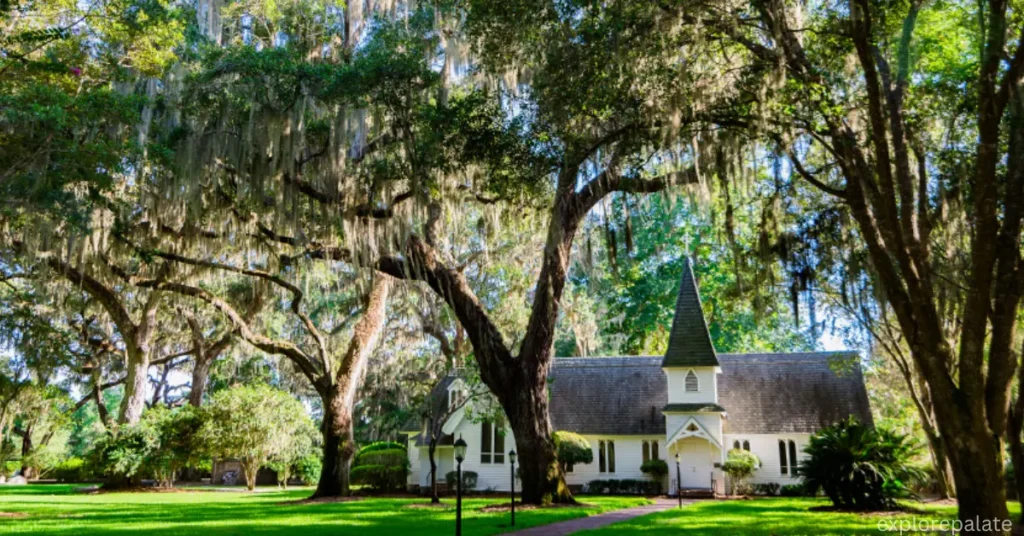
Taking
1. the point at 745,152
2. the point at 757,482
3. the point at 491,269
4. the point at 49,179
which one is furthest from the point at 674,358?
the point at 49,179

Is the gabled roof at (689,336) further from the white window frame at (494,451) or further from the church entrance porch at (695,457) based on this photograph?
the white window frame at (494,451)

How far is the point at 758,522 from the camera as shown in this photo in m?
12.5

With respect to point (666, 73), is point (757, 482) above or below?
below

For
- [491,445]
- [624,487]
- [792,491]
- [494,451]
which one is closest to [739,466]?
[792,491]

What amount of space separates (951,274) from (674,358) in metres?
14.4

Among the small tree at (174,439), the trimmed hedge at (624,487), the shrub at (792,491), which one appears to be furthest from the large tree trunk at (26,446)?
the shrub at (792,491)

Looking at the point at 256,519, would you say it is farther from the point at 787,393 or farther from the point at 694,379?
the point at 787,393

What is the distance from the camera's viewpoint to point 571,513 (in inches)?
519

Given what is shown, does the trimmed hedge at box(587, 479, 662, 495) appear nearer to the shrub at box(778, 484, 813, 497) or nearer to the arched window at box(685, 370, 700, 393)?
the arched window at box(685, 370, 700, 393)

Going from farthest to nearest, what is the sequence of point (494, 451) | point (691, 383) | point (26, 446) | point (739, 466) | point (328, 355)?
point (26, 446) → point (494, 451) → point (691, 383) → point (739, 466) → point (328, 355)

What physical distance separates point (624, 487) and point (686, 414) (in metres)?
3.43

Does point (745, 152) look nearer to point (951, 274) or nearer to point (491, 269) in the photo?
point (951, 274)

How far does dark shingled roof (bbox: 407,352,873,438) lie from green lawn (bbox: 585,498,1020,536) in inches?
382

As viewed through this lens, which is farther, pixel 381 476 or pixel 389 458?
pixel 389 458
